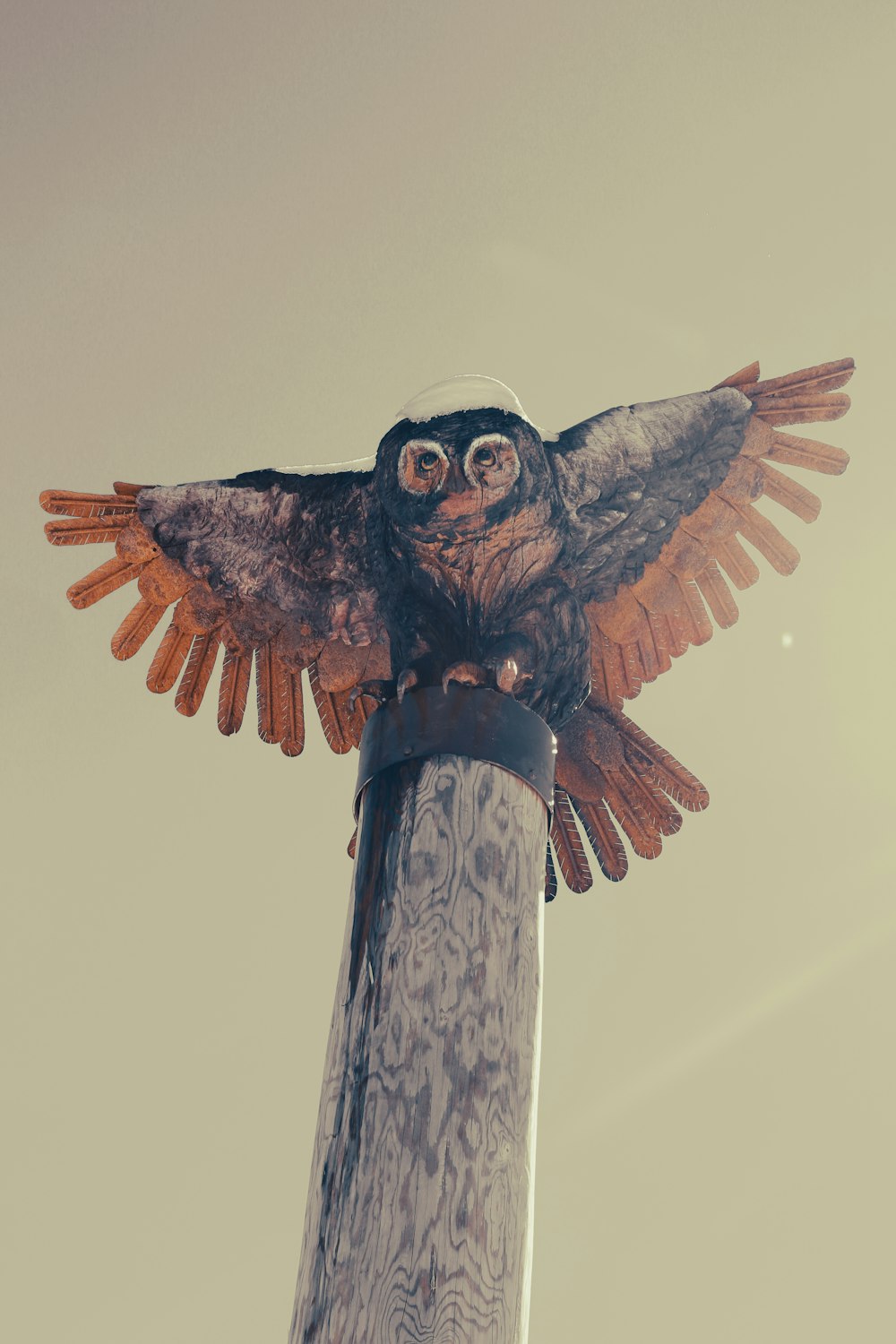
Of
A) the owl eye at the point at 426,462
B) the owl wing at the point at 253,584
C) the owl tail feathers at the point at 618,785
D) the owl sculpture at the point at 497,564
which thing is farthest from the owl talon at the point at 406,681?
the owl tail feathers at the point at 618,785

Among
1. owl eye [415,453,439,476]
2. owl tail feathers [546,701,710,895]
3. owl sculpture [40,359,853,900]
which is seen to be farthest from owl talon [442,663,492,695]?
owl tail feathers [546,701,710,895]

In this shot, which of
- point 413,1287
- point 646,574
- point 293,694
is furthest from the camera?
point 293,694

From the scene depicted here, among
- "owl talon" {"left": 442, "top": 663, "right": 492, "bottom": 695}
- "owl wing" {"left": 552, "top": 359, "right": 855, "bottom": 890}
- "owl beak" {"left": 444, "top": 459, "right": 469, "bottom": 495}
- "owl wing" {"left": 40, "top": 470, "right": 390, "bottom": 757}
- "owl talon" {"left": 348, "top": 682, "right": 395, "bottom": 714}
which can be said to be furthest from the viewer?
"owl wing" {"left": 40, "top": 470, "right": 390, "bottom": 757}

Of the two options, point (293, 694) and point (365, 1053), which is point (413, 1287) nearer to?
point (365, 1053)

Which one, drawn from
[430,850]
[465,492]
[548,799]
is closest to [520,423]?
[465,492]

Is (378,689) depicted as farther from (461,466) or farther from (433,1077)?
(433,1077)

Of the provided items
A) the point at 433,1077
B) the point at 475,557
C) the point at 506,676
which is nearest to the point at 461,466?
the point at 475,557

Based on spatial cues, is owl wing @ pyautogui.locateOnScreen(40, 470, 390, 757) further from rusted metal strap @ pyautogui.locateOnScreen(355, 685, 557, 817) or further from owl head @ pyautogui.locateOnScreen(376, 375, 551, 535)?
rusted metal strap @ pyautogui.locateOnScreen(355, 685, 557, 817)

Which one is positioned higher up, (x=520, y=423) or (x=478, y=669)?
(x=520, y=423)
